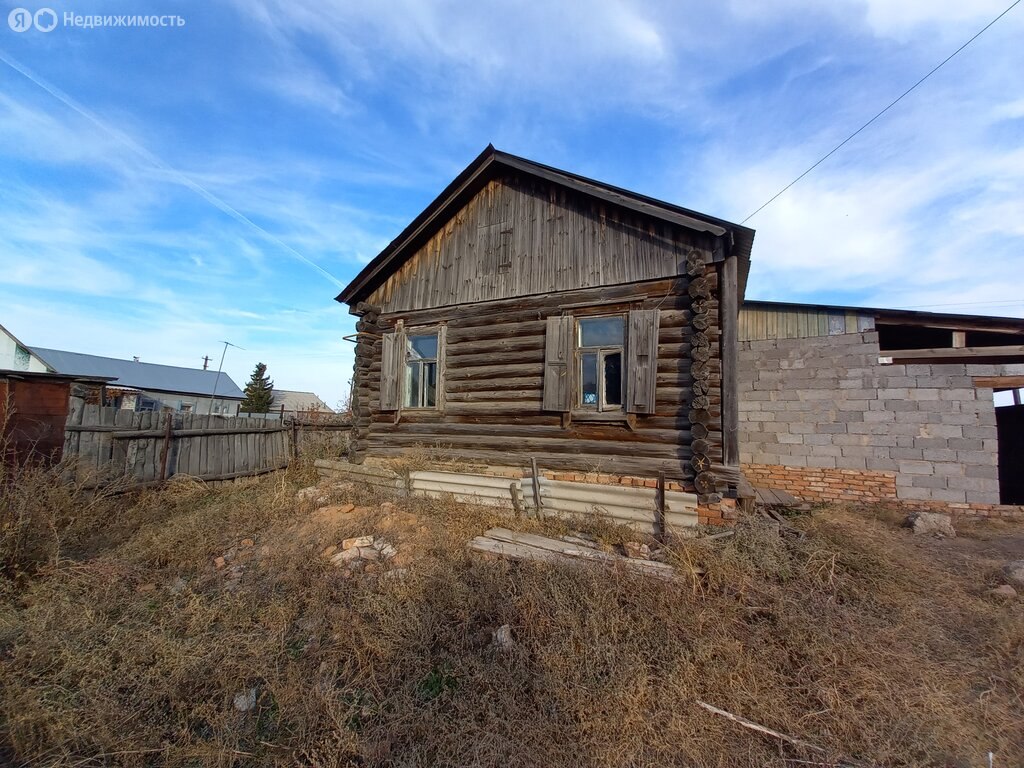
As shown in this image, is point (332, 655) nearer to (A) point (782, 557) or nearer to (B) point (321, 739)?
(B) point (321, 739)

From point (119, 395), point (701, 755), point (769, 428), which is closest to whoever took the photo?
point (701, 755)

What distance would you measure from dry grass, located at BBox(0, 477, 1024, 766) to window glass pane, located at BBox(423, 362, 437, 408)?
3999mm

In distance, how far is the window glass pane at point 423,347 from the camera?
909cm

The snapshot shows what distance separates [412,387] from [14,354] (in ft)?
103

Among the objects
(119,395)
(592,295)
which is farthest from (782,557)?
(119,395)

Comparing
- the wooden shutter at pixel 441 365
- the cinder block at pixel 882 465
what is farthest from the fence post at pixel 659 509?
the cinder block at pixel 882 465

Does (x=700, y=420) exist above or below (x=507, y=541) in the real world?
above

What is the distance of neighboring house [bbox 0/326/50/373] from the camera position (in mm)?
25438

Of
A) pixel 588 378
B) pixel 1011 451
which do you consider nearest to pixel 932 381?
pixel 1011 451

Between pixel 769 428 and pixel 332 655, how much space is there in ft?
33.5

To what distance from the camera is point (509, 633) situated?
149 inches

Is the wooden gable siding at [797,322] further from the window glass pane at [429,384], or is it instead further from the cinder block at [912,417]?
the window glass pane at [429,384]

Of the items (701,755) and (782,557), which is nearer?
(701,755)

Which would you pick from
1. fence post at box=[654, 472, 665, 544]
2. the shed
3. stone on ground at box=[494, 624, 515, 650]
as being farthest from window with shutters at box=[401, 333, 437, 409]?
the shed
